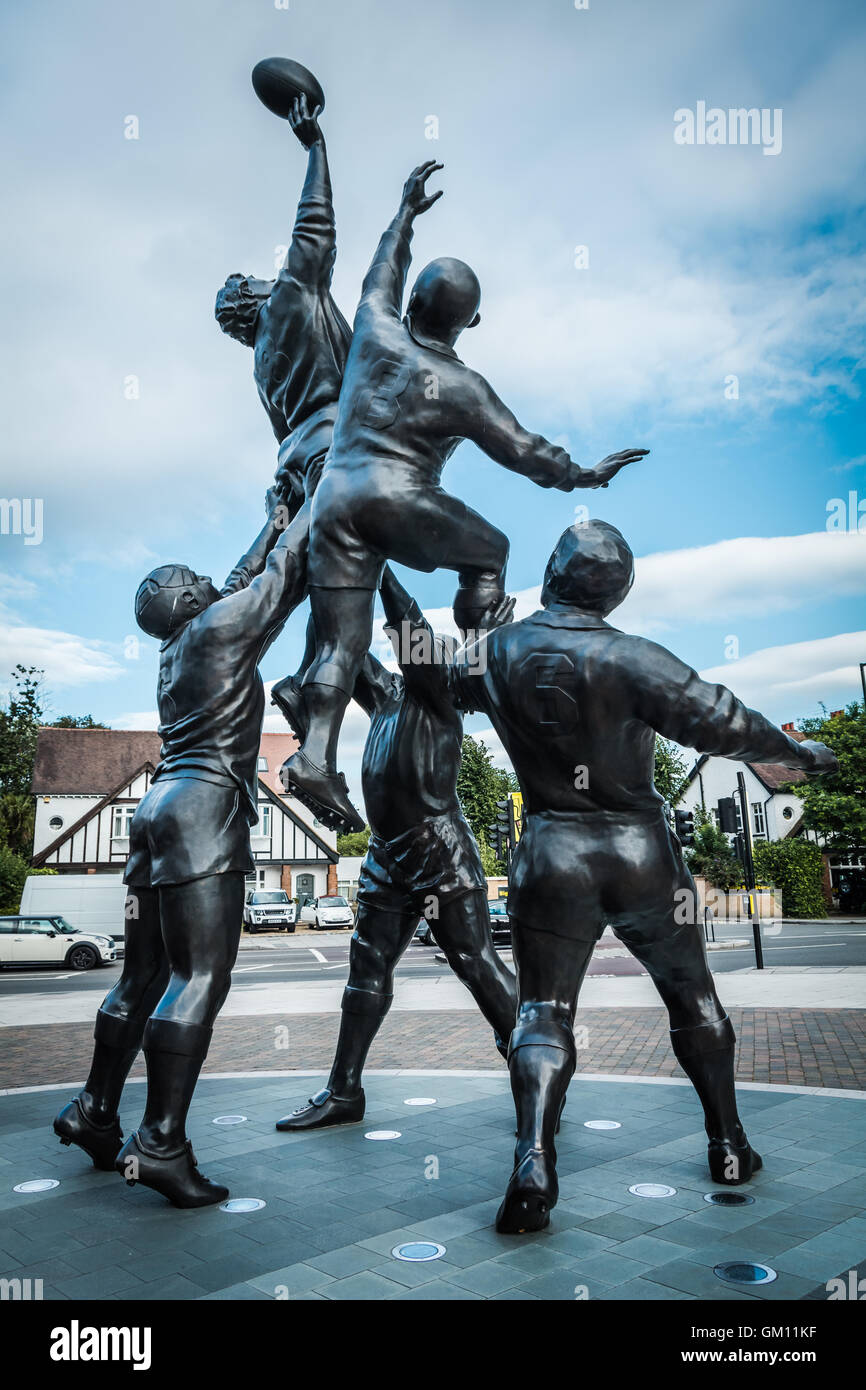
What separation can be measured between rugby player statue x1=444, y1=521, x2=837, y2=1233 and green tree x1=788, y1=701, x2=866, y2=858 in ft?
110

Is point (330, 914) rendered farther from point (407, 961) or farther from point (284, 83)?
point (284, 83)

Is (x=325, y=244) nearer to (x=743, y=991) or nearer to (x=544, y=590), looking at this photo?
(x=544, y=590)

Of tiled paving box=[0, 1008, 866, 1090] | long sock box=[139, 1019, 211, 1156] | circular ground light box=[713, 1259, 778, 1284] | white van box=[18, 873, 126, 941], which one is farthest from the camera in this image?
white van box=[18, 873, 126, 941]

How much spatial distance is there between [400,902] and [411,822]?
0.46 m

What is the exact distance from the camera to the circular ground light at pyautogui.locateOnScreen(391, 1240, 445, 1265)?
3201mm

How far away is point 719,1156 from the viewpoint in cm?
392

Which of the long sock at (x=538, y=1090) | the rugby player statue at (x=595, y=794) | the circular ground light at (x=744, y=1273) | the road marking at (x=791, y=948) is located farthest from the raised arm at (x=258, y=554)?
the road marking at (x=791, y=948)

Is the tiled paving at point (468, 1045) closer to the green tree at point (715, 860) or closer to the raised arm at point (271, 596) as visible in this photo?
the raised arm at point (271, 596)

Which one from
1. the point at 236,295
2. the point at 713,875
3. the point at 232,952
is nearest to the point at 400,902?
the point at 232,952

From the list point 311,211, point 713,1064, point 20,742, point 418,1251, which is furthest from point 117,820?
point 418,1251

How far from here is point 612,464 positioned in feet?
14.5

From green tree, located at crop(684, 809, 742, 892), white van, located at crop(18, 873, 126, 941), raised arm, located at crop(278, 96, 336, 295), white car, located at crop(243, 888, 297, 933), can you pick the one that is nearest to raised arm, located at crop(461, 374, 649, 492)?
raised arm, located at crop(278, 96, 336, 295)

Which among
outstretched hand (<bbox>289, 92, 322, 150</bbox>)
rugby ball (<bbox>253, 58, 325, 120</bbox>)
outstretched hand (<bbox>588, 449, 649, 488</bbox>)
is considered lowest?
outstretched hand (<bbox>588, 449, 649, 488</bbox>)

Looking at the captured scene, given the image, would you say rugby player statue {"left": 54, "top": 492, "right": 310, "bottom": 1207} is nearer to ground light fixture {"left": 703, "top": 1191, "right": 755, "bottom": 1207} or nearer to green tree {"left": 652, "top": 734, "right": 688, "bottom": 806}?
ground light fixture {"left": 703, "top": 1191, "right": 755, "bottom": 1207}
